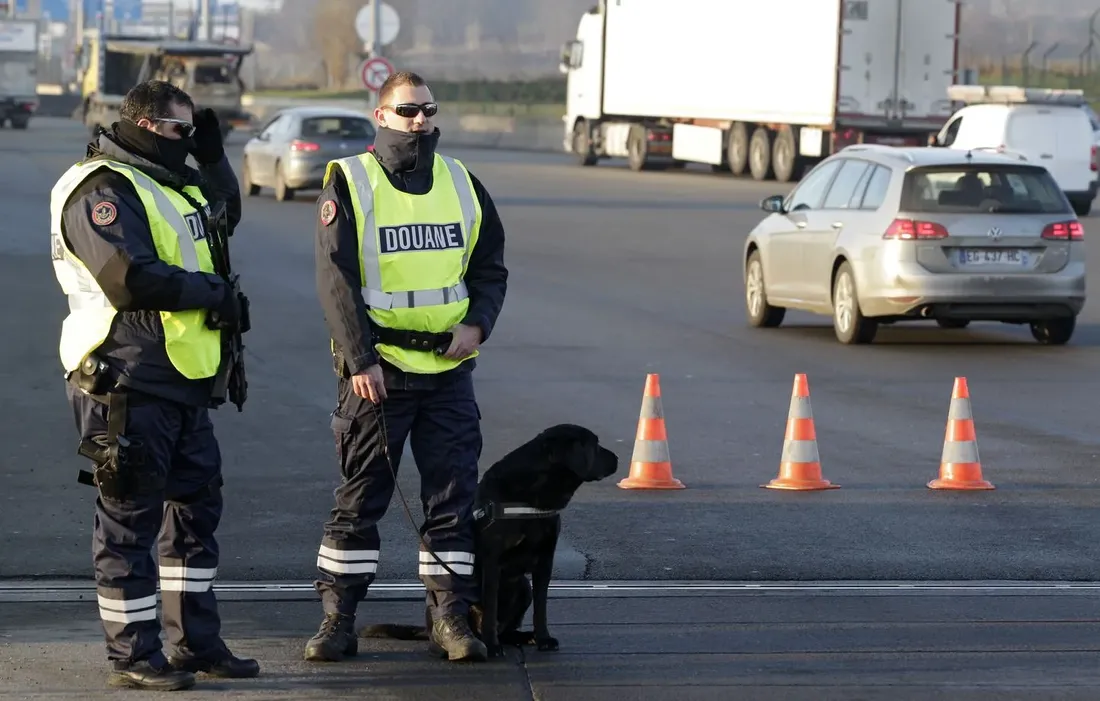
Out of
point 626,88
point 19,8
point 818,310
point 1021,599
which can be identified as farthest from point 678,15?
point 19,8

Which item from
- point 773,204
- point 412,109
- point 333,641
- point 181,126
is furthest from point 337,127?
point 181,126

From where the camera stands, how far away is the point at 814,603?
720cm

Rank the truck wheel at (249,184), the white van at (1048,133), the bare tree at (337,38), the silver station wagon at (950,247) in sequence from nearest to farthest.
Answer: the silver station wagon at (950,247), the white van at (1048,133), the truck wheel at (249,184), the bare tree at (337,38)

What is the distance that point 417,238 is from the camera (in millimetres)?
6191

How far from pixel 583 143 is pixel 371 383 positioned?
4361cm

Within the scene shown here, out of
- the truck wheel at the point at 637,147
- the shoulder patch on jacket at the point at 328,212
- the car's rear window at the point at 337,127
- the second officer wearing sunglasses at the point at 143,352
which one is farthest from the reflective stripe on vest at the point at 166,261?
the truck wheel at the point at 637,147

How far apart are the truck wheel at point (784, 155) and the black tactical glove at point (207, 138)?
35.1 metres

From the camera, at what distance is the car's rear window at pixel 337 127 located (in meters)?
31.2

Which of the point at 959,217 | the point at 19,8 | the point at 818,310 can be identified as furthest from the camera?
the point at 19,8

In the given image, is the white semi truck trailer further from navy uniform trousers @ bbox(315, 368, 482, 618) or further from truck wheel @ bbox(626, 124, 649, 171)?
navy uniform trousers @ bbox(315, 368, 482, 618)

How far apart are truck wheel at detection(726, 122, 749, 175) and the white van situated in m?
11.4

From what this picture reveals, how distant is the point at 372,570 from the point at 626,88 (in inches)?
1630

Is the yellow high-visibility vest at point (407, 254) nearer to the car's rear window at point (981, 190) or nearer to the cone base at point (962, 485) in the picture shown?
the cone base at point (962, 485)

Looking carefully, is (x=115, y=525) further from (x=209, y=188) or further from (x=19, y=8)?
(x=19, y=8)
